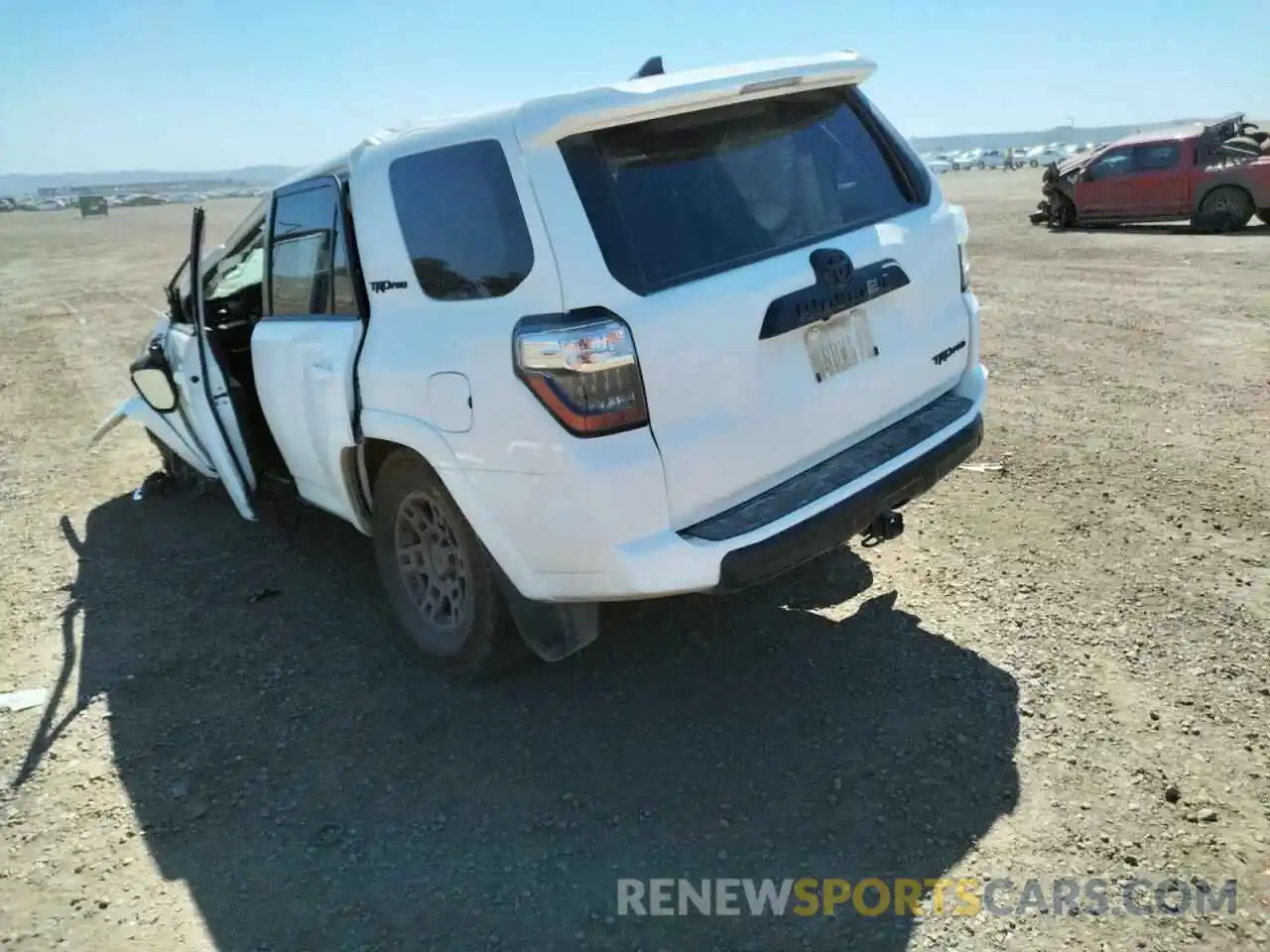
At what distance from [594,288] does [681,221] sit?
391 mm

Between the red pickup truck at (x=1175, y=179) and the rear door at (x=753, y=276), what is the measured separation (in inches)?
610

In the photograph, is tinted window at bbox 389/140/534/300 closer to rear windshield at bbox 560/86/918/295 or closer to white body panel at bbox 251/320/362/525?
rear windshield at bbox 560/86/918/295

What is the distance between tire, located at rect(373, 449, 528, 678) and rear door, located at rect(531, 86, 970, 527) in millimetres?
946

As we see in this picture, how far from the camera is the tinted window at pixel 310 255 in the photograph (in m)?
3.91

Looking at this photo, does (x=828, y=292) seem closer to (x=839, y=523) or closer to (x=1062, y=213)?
(x=839, y=523)

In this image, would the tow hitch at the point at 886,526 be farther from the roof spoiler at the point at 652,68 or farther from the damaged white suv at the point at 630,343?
the roof spoiler at the point at 652,68

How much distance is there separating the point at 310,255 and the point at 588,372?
187 cm

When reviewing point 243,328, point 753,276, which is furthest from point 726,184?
point 243,328

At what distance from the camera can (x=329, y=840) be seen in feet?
10.1

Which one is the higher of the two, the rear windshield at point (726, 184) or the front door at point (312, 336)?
the rear windshield at point (726, 184)

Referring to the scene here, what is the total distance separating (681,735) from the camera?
3.46 metres

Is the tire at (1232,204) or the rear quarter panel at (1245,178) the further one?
the tire at (1232,204)

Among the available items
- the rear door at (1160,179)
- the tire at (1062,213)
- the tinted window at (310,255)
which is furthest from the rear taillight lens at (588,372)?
the tire at (1062,213)

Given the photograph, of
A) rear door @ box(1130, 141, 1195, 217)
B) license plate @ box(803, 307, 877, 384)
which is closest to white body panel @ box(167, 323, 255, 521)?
license plate @ box(803, 307, 877, 384)
